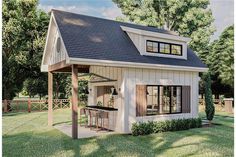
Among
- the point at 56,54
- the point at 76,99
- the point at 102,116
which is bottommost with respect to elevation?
the point at 102,116

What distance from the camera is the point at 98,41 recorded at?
1123 centimetres

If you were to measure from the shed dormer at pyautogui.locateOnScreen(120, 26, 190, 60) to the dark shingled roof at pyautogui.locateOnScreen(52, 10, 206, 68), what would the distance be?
0.26m

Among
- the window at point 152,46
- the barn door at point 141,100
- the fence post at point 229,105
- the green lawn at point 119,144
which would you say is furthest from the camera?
the fence post at point 229,105

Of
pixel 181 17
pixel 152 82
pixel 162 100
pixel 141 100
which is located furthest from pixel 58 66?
pixel 181 17

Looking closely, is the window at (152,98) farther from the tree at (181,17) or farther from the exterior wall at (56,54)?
the tree at (181,17)

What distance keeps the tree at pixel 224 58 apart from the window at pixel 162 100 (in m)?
13.5

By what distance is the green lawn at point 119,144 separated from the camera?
783cm

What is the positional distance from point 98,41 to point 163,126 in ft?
15.0

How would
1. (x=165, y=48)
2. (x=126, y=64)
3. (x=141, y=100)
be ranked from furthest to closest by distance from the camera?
1. (x=165, y=48)
2. (x=141, y=100)
3. (x=126, y=64)

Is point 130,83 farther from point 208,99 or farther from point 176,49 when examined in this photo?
point 208,99

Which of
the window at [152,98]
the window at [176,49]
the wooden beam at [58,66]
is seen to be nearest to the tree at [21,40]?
the wooden beam at [58,66]

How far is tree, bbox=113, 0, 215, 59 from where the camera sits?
2831cm

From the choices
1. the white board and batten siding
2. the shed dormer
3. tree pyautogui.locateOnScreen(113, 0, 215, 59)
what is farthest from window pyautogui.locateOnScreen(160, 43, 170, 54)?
tree pyautogui.locateOnScreen(113, 0, 215, 59)

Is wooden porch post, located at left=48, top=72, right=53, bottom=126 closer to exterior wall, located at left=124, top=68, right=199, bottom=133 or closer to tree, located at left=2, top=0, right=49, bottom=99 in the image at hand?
exterior wall, located at left=124, top=68, right=199, bottom=133
